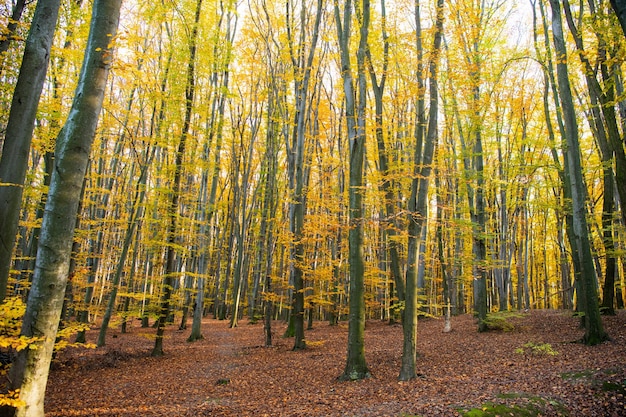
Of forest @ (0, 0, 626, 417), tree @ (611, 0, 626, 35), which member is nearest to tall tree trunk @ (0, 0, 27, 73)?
forest @ (0, 0, 626, 417)

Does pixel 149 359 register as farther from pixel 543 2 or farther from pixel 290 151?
pixel 543 2

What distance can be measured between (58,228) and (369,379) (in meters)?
6.28

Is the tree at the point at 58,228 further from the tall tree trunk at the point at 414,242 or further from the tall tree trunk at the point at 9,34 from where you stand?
the tall tree trunk at the point at 414,242

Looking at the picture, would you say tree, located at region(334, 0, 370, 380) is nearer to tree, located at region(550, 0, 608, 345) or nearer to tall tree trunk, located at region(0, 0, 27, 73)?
tree, located at region(550, 0, 608, 345)

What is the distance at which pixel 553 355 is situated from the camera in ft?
25.4

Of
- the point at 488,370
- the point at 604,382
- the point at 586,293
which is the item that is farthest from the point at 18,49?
the point at 586,293

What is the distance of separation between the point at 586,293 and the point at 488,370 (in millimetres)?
3340

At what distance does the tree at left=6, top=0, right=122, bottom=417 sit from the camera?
3516 millimetres

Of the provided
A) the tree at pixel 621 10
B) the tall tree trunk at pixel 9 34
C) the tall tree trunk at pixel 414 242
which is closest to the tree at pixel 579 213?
the tall tree trunk at pixel 414 242

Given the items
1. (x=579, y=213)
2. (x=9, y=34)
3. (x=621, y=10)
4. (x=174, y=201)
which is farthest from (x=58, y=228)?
(x=579, y=213)

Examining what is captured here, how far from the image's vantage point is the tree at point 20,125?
5102 millimetres

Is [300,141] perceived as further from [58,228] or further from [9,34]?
[58,228]

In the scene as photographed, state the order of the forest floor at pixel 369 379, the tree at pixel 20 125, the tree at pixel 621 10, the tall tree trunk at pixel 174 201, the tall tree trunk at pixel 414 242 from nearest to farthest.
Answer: the tree at pixel 621 10 < the tree at pixel 20 125 < the forest floor at pixel 369 379 < the tall tree trunk at pixel 414 242 < the tall tree trunk at pixel 174 201

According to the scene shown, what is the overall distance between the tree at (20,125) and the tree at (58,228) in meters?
2.15
